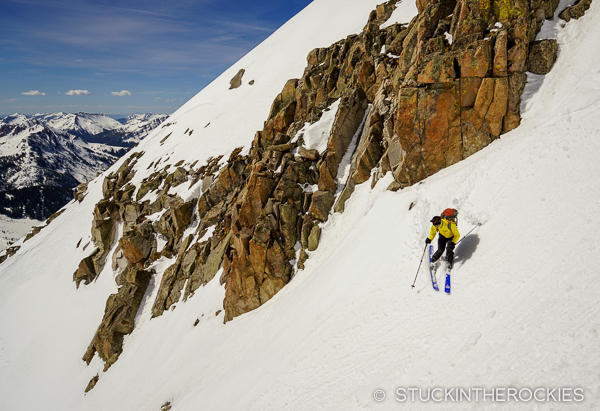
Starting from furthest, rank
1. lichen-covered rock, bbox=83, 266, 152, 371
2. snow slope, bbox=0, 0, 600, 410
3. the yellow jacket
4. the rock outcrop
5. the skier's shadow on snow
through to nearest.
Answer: lichen-covered rock, bbox=83, 266, 152, 371, the rock outcrop, the skier's shadow on snow, the yellow jacket, snow slope, bbox=0, 0, 600, 410

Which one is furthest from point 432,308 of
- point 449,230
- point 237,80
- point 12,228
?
point 12,228

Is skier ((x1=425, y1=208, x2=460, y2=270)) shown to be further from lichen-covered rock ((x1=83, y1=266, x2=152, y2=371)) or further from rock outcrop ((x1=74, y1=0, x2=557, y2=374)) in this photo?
lichen-covered rock ((x1=83, y1=266, x2=152, y2=371))

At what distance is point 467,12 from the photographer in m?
15.6

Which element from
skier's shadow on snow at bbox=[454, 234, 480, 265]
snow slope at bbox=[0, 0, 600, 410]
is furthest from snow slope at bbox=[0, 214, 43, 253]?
skier's shadow on snow at bbox=[454, 234, 480, 265]

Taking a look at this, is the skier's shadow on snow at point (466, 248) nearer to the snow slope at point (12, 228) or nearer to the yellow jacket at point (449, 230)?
the yellow jacket at point (449, 230)

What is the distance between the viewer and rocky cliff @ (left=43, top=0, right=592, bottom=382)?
575 inches

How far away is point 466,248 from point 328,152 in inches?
534

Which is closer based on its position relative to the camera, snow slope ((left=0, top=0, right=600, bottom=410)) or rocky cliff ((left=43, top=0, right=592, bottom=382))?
snow slope ((left=0, top=0, right=600, bottom=410))

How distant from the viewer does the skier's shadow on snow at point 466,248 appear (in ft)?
30.7

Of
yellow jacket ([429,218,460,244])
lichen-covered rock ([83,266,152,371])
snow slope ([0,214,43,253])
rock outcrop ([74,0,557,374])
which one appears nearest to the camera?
yellow jacket ([429,218,460,244])

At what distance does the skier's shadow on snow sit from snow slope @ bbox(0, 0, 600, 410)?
0.05m

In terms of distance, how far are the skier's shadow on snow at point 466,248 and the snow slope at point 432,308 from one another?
52 mm

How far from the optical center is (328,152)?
21.5m

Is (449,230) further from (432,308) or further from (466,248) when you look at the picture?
(432,308)
